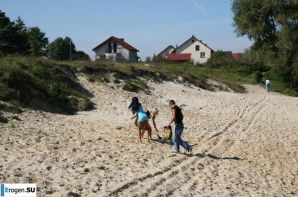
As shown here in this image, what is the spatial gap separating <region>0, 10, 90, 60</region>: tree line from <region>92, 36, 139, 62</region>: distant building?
22.4 feet

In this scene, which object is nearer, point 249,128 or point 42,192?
point 42,192

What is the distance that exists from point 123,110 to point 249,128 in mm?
6320

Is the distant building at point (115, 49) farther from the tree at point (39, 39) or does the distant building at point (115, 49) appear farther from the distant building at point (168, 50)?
the distant building at point (168, 50)

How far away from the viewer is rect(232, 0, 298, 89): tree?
4841cm

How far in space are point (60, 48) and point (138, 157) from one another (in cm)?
5391

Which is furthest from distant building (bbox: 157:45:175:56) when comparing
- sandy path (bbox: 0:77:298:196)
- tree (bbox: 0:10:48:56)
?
sandy path (bbox: 0:77:298:196)

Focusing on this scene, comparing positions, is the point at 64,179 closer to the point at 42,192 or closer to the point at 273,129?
the point at 42,192

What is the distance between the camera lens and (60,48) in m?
66.0

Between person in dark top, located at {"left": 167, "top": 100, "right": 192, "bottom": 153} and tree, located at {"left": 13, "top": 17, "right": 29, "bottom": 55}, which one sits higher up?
tree, located at {"left": 13, "top": 17, "right": 29, "bottom": 55}

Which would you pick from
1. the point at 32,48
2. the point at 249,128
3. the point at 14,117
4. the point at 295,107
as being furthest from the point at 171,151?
the point at 32,48

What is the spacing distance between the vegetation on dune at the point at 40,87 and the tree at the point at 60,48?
124 ft

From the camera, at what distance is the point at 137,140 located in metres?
16.8

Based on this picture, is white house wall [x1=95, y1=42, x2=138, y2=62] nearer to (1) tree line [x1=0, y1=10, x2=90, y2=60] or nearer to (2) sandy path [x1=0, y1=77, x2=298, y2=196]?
(1) tree line [x1=0, y1=10, x2=90, y2=60]

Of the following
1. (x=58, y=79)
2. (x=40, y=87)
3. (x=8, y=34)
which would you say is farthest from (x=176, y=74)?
(x=8, y=34)
